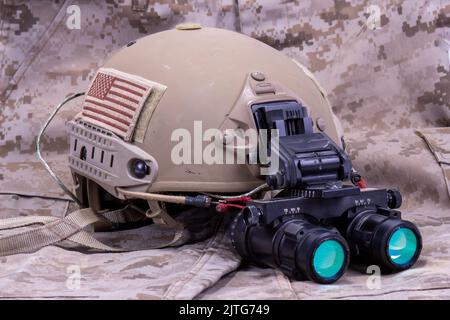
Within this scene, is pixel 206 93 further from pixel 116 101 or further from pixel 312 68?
pixel 312 68

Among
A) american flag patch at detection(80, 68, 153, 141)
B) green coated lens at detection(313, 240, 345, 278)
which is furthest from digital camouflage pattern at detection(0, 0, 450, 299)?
green coated lens at detection(313, 240, 345, 278)

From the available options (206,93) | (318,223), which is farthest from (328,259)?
(206,93)

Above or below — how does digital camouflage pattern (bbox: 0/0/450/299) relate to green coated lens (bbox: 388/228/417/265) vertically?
above

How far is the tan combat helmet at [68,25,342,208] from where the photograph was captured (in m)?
1.54

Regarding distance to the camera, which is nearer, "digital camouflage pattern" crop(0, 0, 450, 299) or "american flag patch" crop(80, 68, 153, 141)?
"american flag patch" crop(80, 68, 153, 141)

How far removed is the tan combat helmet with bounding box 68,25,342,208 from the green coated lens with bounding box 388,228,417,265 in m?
0.26

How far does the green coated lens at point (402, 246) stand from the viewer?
4.57 ft

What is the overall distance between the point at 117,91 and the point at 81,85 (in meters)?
0.54

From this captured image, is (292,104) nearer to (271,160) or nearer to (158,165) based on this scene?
(271,160)

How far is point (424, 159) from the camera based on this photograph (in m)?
2.05

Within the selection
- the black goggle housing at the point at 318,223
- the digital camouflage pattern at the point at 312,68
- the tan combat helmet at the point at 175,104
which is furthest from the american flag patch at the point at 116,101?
the digital camouflage pattern at the point at 312,68

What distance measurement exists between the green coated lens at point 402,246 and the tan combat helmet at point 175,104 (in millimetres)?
264

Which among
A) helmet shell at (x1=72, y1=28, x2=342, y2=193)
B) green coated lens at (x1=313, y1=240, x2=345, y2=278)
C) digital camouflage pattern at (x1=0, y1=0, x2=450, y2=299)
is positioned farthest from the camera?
digital camouflage pattern at (x1=0, y1=0, x2=450, y2=299)

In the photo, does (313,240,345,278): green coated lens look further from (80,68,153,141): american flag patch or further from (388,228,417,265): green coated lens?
(80,68,153,141): american flag patch
